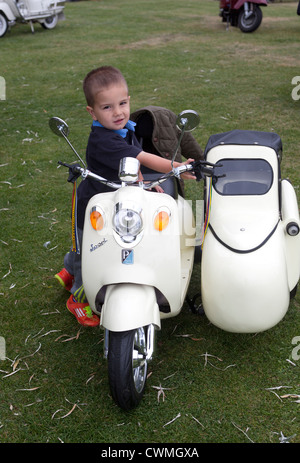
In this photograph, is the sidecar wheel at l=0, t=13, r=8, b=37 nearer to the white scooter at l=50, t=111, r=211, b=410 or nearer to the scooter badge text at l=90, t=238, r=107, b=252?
the white scooter at l=50, t=111, r=211, b=410

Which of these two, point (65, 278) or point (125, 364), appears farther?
point (65, 278)

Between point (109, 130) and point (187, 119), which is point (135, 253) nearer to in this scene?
point (187, 119)

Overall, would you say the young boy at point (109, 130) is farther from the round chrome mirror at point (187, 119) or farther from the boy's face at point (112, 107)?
the round chrome mirror at point (187, 119)

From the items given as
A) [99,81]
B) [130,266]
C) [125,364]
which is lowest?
[125,364]

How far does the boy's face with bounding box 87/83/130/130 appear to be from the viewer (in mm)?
2555

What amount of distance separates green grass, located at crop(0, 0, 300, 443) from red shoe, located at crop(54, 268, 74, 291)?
8cm

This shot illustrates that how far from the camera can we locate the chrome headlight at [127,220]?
220 cm

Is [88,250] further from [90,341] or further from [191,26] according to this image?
[191,26]

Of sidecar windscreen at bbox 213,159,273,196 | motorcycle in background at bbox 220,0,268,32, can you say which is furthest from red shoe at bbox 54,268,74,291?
motorcycle in background at bbox 220,0,268,32

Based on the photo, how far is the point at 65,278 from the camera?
3.28 meters

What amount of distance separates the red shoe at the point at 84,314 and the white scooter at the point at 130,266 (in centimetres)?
47

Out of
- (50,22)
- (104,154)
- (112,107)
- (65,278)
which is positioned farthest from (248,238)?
(50,22)

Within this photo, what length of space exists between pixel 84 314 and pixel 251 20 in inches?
369

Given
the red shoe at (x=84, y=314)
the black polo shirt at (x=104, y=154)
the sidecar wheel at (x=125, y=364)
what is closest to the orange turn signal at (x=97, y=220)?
the black polo shirt at (x=104, y=154)
